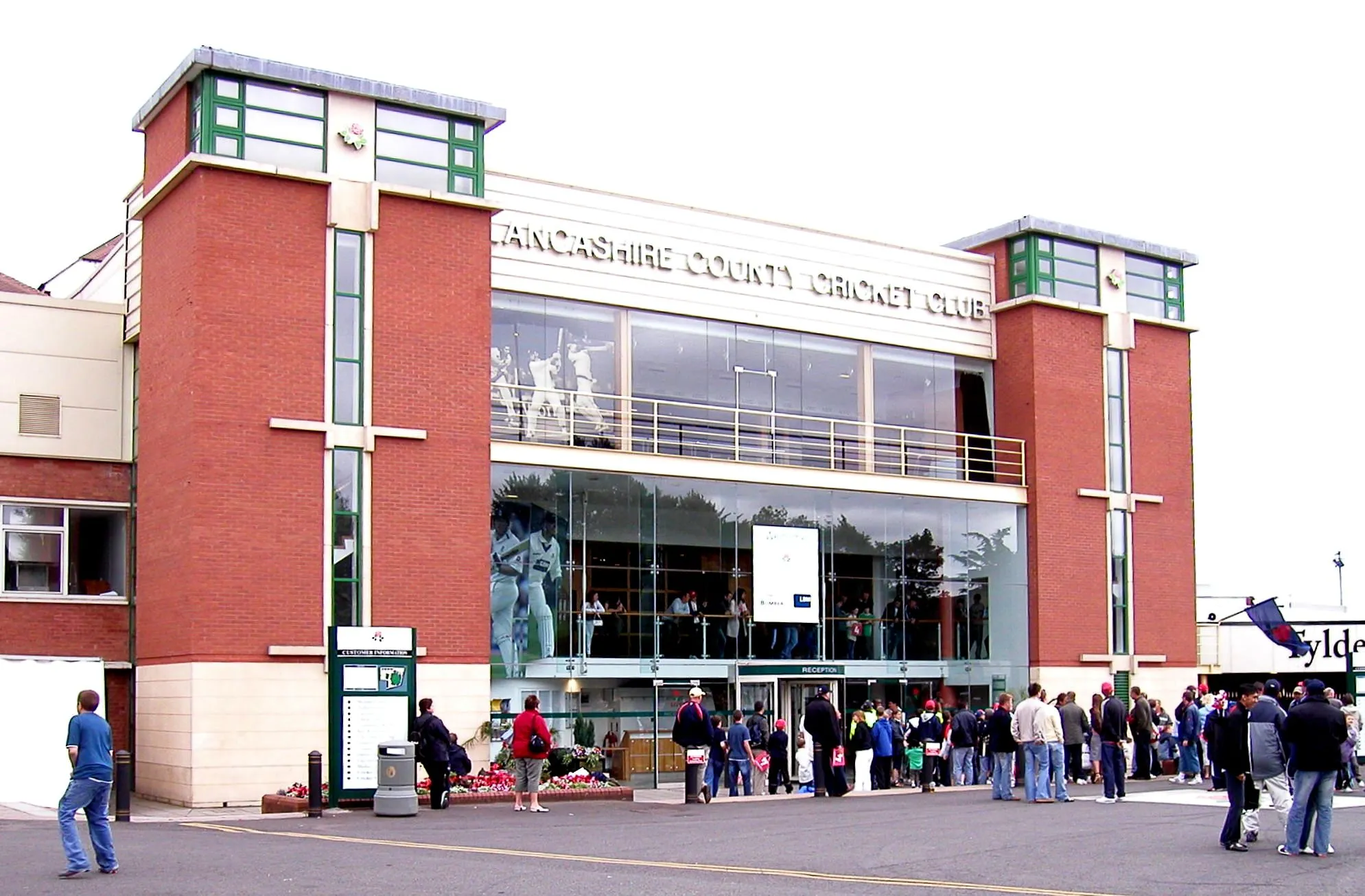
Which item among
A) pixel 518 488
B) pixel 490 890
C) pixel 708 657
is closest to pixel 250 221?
pixel 518 488

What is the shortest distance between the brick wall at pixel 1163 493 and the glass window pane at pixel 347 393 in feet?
57.8

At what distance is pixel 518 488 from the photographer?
1108 inches

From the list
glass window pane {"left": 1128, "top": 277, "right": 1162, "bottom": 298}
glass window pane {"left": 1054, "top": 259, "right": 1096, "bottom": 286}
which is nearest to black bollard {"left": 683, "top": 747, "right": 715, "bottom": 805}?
glass window pane {"left": 1054, "top": 259, "right": 1096, "bottom": 286}

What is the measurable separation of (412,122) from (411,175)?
0.89m

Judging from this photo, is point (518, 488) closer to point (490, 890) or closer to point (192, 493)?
point (192, 493)

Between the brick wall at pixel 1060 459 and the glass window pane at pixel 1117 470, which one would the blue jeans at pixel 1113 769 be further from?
the glass window pane at pixel 1117 470

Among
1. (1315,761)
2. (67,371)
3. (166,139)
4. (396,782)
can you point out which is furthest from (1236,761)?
(67,371)

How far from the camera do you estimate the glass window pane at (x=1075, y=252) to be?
35469 millimetres

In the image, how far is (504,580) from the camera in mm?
27906

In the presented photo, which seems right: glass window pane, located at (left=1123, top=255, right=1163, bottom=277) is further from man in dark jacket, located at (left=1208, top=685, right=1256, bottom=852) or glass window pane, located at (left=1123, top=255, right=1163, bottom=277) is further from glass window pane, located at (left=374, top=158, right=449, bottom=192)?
man in dark jacket, located at (left=1208, top=685, right=1256, bottom=852)

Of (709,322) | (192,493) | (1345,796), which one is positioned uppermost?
(709,322)

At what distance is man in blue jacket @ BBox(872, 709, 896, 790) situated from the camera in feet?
92.1

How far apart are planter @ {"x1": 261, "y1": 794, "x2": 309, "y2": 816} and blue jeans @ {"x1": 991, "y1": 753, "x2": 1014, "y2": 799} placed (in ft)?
32.1

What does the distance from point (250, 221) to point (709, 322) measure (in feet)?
31.0
